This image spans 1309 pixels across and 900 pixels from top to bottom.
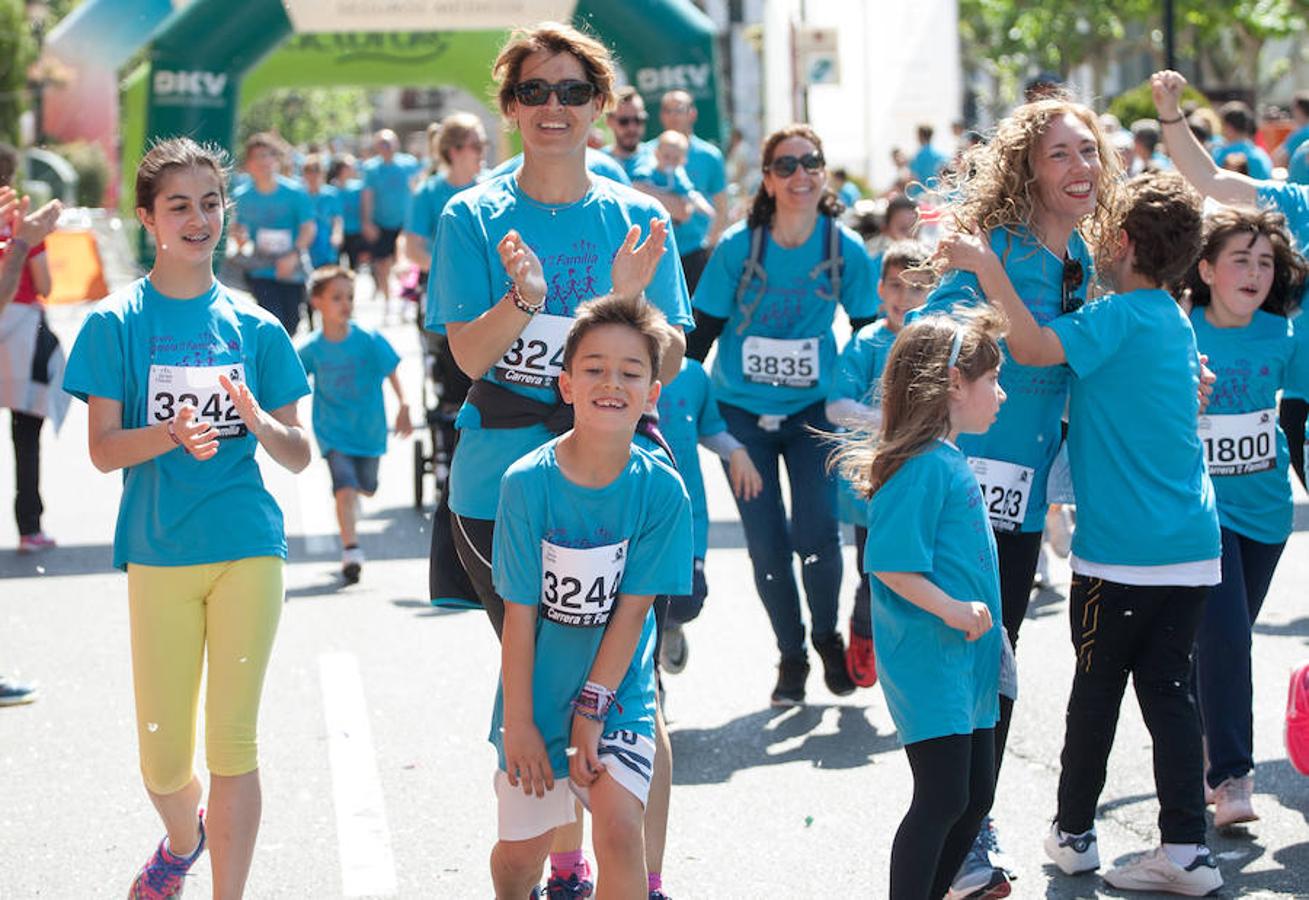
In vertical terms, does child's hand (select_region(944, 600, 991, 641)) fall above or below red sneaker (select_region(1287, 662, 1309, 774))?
above

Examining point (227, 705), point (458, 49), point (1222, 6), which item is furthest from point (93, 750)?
point (1222, 6)

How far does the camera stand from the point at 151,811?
5.95 meters

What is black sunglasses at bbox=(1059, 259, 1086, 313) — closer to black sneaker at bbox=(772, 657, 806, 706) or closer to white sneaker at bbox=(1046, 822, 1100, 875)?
white sneaker at bbox=(1046, 822, 1100, 875)

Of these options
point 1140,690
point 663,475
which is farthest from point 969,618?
point 1140,690

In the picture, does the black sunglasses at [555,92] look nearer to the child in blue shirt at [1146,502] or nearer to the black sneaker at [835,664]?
the child in blue shirt at [1146,502]

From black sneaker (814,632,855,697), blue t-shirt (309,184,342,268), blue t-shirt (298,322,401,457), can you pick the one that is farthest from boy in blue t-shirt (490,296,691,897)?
blue t-shirt (309,184,342,268)

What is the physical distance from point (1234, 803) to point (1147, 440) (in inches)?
45.5

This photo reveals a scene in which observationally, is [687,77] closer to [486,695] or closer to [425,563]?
[425,563]

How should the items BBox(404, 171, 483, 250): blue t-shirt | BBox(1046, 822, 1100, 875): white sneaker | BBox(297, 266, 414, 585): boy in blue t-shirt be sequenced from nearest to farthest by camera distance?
1. BBox(1046, 822, 1100, 875): white sneaker
2. BBox(297, 266, 414, 585): boy in blue t-shirt
3. BBox(404, 171, 483, 250): blue t-shirt

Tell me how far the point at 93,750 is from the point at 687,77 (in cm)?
1258

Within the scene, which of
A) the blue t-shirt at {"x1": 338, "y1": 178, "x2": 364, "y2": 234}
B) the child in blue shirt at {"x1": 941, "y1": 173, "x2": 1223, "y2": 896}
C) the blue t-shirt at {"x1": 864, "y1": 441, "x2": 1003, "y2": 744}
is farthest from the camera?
the blue t-shirt at {"x1": 338, "y1": 178, "x2": 364, "y2": 234}

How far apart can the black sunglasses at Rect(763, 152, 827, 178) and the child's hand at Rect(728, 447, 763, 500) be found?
98 cm

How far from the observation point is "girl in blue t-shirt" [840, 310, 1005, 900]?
13.9 feet

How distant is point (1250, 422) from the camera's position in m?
5.64
